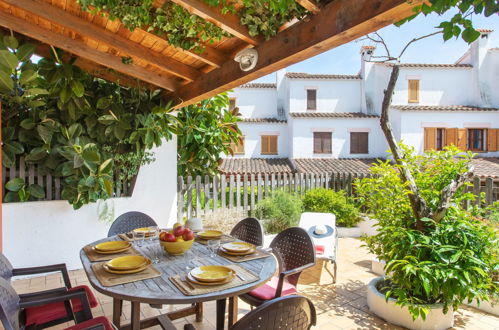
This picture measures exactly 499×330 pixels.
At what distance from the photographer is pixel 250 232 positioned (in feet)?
10.1

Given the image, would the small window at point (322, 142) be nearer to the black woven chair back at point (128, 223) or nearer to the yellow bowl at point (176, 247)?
the black woven chair back at point (128, 223)

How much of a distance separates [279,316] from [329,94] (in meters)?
14.6

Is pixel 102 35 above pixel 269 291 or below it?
above

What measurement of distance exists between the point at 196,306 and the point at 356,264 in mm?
2705

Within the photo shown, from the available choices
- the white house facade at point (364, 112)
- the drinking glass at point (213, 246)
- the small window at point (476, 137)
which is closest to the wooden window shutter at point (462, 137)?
the white house facade at point (364, 112)

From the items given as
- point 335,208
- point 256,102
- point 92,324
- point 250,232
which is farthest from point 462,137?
point 92,324

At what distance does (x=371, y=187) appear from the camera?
3.15 meters

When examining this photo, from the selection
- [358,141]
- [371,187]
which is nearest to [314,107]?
[358,141]

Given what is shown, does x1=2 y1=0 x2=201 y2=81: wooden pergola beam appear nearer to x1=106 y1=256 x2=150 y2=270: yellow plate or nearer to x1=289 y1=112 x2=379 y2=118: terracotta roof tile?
x1=106 y1=256 x2=150 y2=270: yellow plate

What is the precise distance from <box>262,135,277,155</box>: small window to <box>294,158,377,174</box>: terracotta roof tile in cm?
144

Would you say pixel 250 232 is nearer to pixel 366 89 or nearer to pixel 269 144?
pixel 269 144

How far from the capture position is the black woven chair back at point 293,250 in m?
A: 2.42

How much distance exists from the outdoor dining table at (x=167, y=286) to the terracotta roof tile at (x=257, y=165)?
34.4 ft

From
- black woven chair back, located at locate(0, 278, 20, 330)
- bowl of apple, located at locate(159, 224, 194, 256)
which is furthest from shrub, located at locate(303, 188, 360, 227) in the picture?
black woven chair back, located at locate(0, 278, 20, 330)
